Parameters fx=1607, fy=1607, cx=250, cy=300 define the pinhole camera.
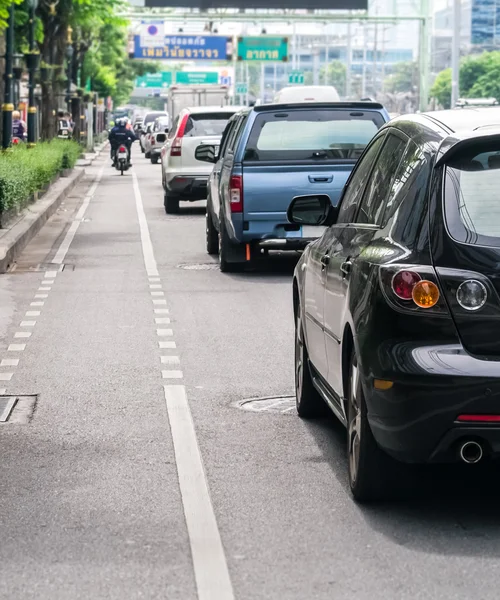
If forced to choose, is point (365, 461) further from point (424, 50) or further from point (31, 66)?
point (424, 50)

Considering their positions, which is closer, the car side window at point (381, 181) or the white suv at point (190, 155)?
the car side window at point (381, 181)

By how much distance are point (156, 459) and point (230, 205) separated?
943 cm

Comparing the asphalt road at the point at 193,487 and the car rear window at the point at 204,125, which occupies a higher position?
the car rear window at the point at 204,125

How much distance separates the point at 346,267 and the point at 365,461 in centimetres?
86

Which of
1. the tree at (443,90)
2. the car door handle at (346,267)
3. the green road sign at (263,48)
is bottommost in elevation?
the car door handle at (346,267)

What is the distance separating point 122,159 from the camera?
48.2m

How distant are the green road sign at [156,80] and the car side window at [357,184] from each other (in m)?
159

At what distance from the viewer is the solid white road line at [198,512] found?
5363mm

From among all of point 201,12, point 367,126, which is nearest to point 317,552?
point 367,126

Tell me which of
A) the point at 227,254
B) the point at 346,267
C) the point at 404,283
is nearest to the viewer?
the point at 404,283

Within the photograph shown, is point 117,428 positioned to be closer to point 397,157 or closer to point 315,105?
point 397,157

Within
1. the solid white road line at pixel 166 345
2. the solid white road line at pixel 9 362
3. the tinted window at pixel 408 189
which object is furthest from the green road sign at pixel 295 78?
the tinted window at pixel 408 189

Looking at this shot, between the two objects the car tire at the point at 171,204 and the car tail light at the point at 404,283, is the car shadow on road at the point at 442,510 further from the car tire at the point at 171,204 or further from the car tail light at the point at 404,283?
the car tire at the point at 171,204

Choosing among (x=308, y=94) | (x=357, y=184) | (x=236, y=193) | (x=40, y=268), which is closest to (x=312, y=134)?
(x=236, y=193)
